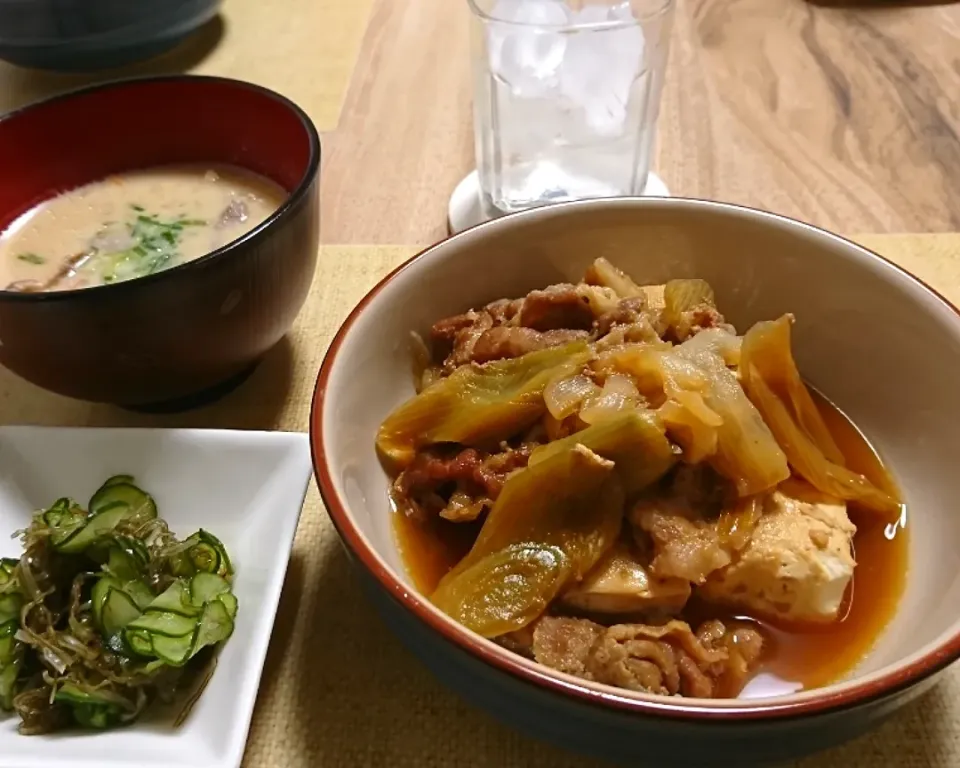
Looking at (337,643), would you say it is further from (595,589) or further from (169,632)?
(595,589)

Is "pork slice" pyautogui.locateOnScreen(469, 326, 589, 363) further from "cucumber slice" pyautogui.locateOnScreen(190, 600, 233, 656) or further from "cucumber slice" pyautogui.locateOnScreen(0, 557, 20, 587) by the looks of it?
Result: "cucumber slice" pyautogui.locateOnScreen(0, 557, 20, 587)

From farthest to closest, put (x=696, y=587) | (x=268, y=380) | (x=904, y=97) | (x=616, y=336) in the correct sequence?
(x=904, y=97)
(x=268, y=380)
(x=616, y=336)
(x=696, y=587)

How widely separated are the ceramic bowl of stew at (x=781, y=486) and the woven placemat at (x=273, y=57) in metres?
1.05

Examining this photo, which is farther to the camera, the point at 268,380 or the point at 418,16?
the point at 418,16

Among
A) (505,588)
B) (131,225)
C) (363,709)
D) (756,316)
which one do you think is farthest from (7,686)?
(756,316)

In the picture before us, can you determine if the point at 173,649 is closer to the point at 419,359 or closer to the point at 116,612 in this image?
the point at 116,612

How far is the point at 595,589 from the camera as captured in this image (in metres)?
1.01

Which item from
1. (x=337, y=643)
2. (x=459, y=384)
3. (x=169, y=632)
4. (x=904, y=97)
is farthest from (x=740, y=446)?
(x=904, y=97)

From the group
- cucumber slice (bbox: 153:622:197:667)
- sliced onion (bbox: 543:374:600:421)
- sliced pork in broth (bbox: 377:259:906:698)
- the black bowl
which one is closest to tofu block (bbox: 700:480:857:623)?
sliced pork in broth (bbox: 377:259:906:698)

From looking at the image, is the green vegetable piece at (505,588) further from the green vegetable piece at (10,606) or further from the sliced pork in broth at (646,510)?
the green vegetable piece at (10,606)

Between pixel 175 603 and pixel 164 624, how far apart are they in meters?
0.03

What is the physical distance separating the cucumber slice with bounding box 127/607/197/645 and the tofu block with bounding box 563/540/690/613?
0.42 meters

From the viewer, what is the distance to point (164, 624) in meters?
0.98

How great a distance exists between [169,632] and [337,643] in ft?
0.65
